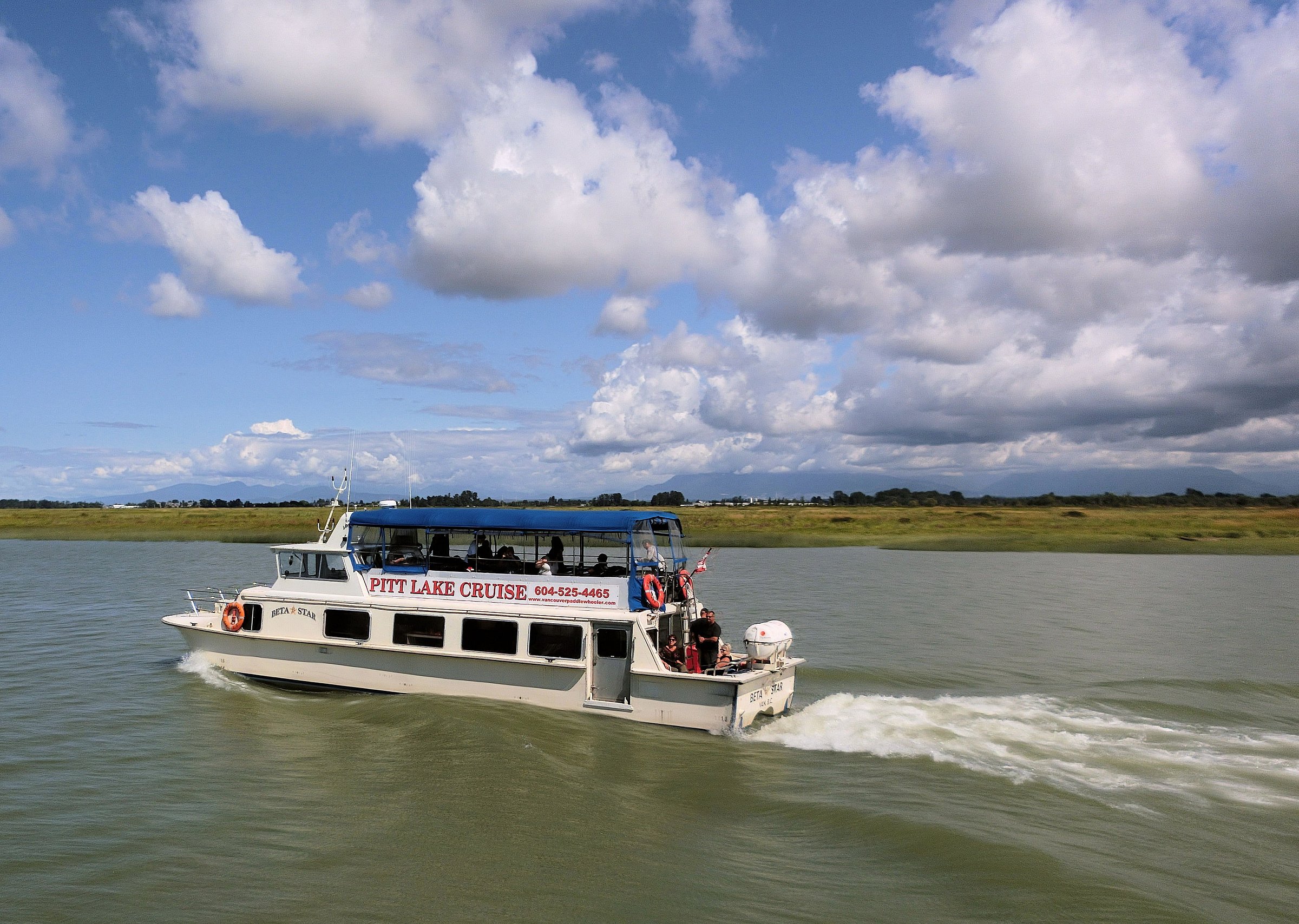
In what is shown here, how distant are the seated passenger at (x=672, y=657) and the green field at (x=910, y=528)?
156 feet

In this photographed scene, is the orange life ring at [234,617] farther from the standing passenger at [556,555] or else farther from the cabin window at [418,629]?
the standing passenger at [556,555]

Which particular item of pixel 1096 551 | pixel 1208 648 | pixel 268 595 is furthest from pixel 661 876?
pixel 1096 551

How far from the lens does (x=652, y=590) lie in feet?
49.9

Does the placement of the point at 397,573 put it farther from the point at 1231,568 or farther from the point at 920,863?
the point at 1231,568

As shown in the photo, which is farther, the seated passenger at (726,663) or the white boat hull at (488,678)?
the seated passenger at (726,663)

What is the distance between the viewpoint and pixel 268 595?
1717cm

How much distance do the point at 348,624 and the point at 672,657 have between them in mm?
6427

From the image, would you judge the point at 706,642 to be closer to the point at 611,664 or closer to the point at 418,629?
the point at 611,664

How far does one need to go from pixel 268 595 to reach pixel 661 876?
1163 cm

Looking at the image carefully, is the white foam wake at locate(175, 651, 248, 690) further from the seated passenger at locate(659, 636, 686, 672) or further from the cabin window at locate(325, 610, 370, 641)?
the seated passenger at locate(659, 636, 686, 672)

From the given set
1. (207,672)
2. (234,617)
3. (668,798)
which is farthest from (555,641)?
(207,672)

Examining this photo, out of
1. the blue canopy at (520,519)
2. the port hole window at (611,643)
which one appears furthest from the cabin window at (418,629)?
the port hole window at (611,643)

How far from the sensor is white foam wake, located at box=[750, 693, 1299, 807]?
39.3ft

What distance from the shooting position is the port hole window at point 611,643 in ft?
48.4
